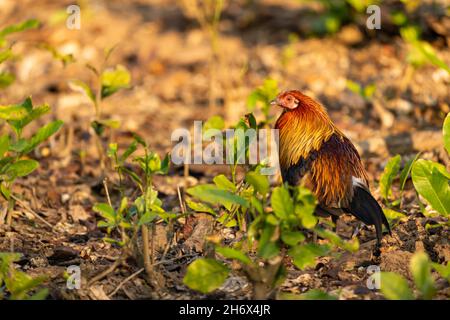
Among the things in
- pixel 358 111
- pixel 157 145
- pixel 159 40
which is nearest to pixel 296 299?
pixel 157 145

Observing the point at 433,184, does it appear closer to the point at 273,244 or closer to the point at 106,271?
the point at 273,244

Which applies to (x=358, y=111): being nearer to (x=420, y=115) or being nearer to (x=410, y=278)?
(x=420, y=115)

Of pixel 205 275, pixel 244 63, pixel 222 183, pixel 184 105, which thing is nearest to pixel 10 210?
pixel 222 183

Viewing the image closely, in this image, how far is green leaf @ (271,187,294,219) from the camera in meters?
3.41

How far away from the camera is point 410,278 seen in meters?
3.95

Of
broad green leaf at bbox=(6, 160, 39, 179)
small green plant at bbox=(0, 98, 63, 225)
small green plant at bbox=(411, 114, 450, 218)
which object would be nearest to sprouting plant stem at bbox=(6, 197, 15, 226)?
small green plant at bbox=(0, 98, 63, 225)

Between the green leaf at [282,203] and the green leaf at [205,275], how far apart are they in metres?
0.42

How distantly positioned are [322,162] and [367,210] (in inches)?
22.2

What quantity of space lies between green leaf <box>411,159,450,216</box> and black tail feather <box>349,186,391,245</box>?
273 millimetres

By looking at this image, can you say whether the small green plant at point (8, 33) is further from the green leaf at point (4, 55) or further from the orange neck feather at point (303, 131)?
the orange neck feather at point (303, 131)

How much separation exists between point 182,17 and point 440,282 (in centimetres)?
696

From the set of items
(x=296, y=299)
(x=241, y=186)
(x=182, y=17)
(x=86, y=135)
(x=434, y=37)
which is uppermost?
(x=182, y=17)

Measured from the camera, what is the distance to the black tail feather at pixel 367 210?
13.5 feet

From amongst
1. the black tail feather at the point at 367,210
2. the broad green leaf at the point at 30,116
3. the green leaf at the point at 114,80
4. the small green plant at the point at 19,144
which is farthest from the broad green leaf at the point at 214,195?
the green leaf at the point at 114,80
